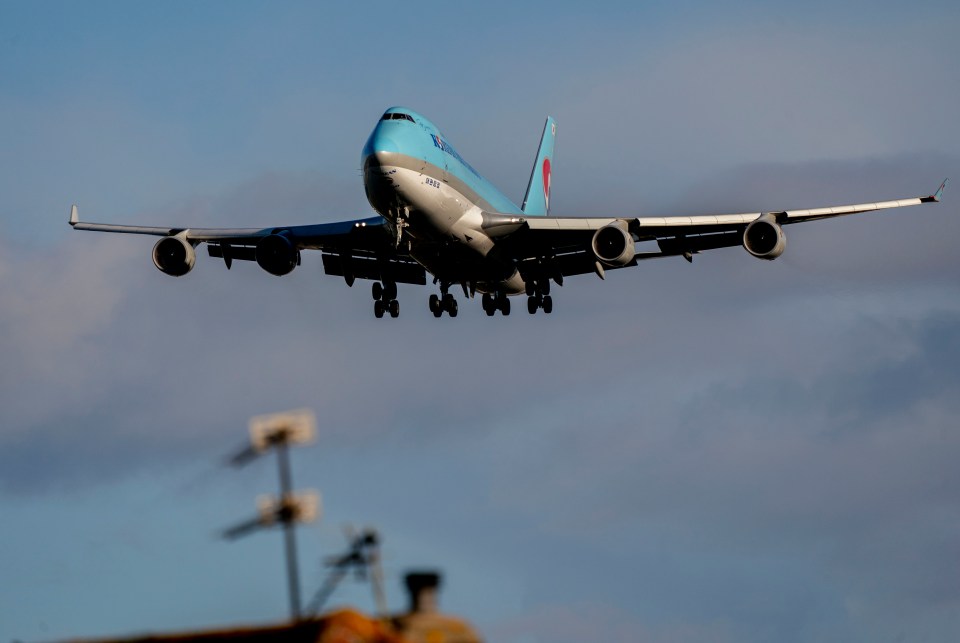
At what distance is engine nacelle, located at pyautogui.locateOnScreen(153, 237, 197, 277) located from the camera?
209 feet

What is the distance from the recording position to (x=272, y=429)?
27.4m

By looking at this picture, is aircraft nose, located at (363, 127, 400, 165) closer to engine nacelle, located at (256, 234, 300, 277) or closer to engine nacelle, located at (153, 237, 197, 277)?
engine nacelle, located at (256, 234, 300, 277)

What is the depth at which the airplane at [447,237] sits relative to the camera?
57.3 meters

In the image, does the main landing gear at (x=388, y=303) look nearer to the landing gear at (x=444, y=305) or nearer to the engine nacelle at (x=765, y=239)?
the landing gear at (x=444, y=305)

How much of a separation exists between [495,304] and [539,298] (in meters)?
1.94

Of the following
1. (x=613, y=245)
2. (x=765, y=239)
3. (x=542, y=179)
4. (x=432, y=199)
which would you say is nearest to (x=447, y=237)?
(x=432, y=199)

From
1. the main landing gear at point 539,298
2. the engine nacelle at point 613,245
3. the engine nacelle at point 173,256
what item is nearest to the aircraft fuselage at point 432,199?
the main landing gear at point 539,298

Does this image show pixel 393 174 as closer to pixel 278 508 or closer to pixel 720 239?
pixel 720 239

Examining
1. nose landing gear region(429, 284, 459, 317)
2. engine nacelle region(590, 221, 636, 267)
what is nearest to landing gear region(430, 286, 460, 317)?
nose landing gear region(429, 284, 459, 317)

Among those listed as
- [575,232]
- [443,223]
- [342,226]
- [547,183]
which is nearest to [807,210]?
[575,232]

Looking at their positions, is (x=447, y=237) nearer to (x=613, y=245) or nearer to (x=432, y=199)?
(x=432, y=199)

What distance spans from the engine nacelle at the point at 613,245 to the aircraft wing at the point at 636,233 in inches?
16.3

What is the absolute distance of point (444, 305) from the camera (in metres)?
65.4

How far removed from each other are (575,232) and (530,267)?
132 inches
